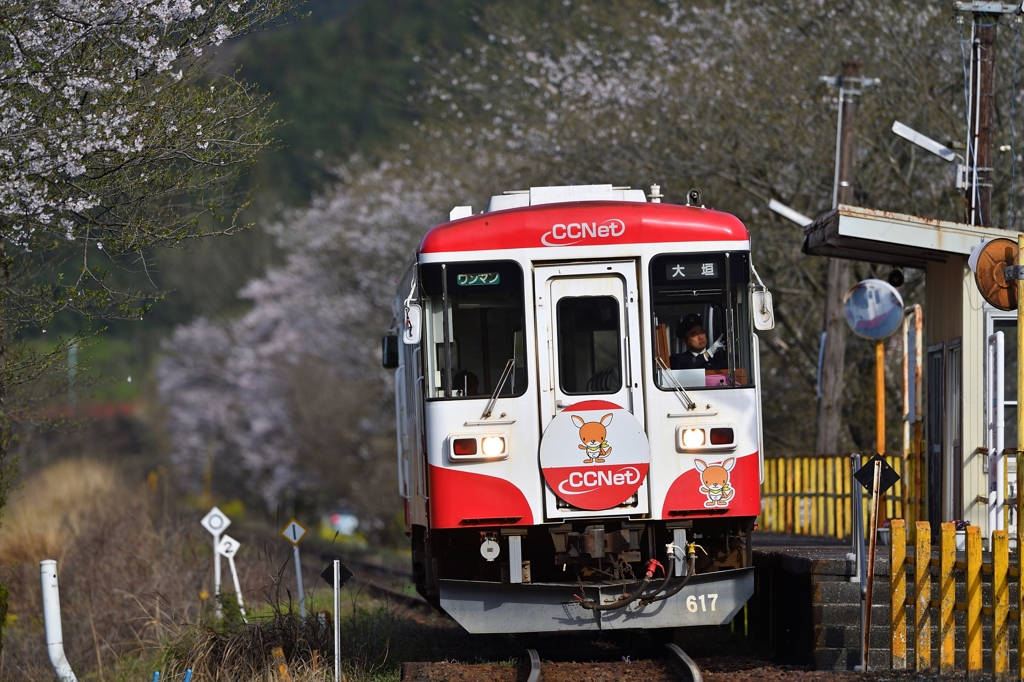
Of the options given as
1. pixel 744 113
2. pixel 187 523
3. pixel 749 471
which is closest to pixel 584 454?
pixel 749 471

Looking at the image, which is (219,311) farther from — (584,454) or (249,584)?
(584,454)

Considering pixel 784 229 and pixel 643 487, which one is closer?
pixel 643 487

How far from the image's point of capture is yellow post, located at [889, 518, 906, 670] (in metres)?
9.30

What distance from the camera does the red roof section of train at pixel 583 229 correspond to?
10.1 meters

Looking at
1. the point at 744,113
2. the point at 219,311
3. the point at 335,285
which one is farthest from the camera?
the point at 219,311

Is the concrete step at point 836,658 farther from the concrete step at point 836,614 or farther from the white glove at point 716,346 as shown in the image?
the white glove at point 716,346

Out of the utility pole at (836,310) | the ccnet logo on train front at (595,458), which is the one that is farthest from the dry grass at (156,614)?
the utility pole at (836,310)

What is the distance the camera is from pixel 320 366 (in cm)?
4391

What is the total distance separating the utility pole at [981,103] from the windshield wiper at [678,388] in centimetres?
651

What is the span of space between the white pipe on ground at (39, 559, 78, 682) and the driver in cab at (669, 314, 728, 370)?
544cm

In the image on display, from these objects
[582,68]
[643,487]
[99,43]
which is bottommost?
[643,487]

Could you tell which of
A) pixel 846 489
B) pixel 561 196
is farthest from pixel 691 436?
pixel 846 489

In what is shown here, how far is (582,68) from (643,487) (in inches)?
720

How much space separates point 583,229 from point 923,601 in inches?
134
